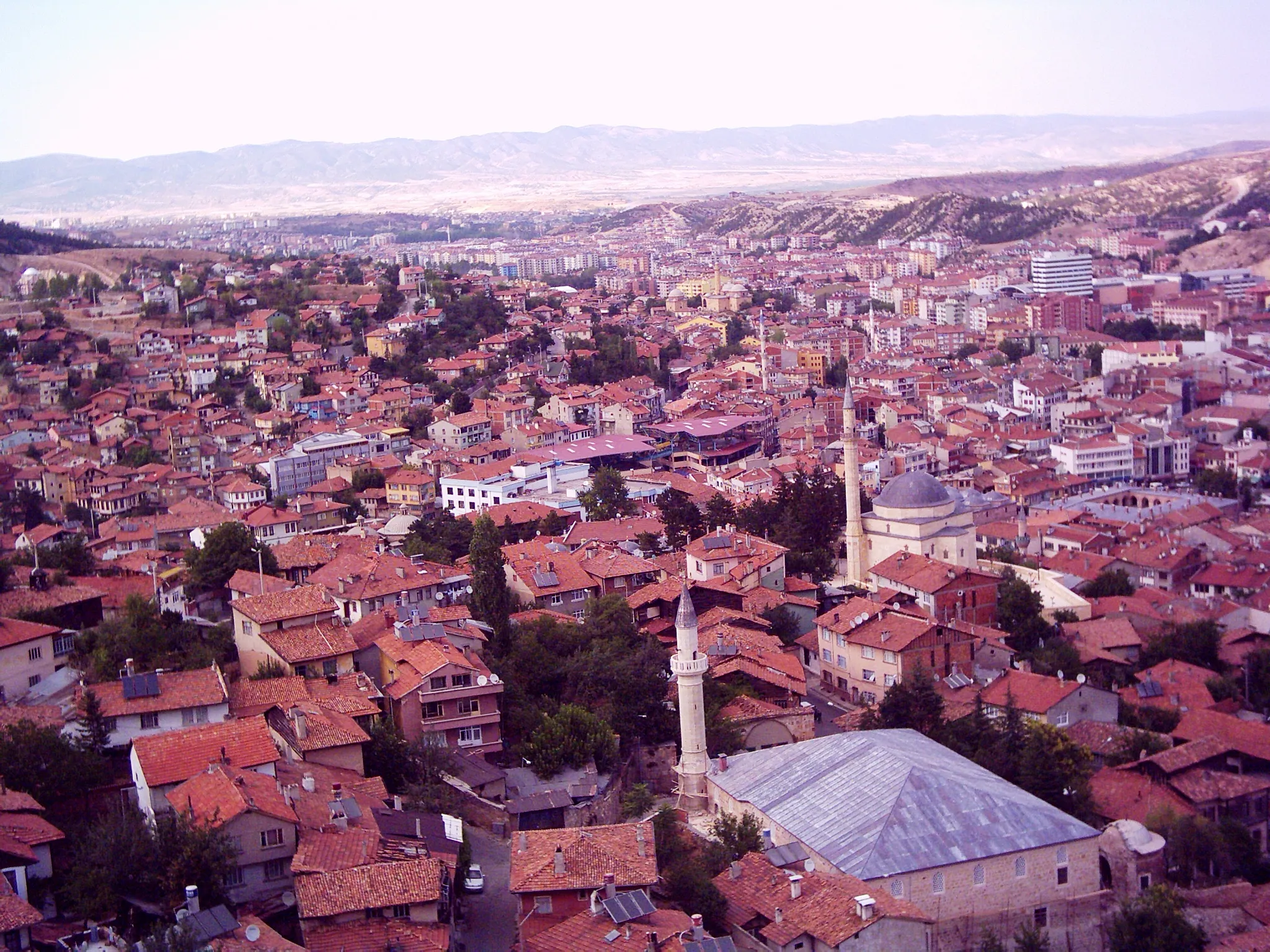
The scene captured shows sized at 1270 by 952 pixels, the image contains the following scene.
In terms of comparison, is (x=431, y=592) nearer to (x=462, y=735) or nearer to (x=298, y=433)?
(x=462, y=735)

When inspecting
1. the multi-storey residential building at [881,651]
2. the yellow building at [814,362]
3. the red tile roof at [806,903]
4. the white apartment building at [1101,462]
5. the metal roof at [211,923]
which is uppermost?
the metal roof at [211,923]

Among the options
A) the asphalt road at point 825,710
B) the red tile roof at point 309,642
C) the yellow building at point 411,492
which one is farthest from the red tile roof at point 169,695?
the yellow building at point 411,492

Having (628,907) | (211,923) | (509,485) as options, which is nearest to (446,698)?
(628,907)

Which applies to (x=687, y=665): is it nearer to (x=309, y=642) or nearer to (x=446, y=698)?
(x=446, y=698)

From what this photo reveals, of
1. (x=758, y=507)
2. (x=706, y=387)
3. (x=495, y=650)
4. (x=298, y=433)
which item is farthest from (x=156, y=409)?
(x=495, y=650)

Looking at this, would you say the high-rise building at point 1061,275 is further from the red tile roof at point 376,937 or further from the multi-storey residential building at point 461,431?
the red tile roof at point 376,937

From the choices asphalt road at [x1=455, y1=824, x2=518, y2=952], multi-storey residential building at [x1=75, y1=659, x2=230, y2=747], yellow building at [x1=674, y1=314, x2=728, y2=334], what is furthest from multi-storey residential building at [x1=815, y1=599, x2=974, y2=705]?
yellow building at [x1=674, y1=314, x2=728, y2=334]
